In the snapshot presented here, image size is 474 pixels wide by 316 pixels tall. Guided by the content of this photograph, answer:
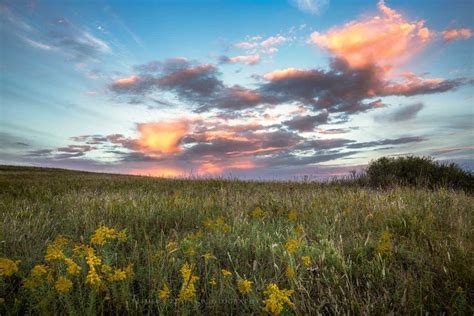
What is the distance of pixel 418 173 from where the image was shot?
17391 millimetres

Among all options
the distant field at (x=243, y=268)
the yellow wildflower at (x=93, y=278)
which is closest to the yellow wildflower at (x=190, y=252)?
the distant field at (x=243, y=268)

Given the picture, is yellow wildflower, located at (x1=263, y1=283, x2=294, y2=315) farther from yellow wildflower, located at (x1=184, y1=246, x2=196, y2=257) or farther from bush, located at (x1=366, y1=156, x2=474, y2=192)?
bush, located at (x1=366, y1=156, x2=474, y2=192)

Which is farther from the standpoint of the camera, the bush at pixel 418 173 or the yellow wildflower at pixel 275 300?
the bush at pixel 418 173

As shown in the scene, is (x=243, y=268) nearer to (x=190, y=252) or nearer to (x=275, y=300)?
(x=190, y=252)

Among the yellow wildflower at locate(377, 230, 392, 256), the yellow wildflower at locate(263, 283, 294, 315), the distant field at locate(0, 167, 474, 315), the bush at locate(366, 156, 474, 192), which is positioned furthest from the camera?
the bush at locate(366, 156, 474, 192)

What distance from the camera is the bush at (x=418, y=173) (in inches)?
653

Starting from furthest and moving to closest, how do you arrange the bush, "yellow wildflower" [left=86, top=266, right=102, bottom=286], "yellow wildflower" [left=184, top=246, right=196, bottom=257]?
the bush → "yellow wildflower" [left=184, top=246, right=196, bottom=257] → "yellow wildflower" [left=86, top=266, right=102, bottom=286]

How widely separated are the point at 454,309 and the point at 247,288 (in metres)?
1.79

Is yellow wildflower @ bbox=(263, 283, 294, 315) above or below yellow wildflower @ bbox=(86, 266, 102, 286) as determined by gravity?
below

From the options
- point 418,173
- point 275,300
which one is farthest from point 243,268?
point 418,173

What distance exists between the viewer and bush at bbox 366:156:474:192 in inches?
653

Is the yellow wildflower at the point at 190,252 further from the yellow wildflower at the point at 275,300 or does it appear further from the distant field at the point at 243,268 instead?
the yellow wildflower at the point at 275,300

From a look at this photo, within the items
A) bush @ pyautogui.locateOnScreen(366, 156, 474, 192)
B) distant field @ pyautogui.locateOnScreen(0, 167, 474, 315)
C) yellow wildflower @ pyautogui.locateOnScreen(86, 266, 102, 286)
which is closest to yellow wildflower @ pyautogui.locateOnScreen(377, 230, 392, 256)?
distant field @ pyautogui.locateOnScreen(0, 167, 474, 315)

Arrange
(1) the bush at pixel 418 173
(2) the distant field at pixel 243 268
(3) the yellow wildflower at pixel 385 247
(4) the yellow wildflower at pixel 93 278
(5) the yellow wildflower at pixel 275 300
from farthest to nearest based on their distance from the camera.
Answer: (1) the bush at pixel 418 173 < (3) the yellow wildflower at pixel 385 247 < (2) the distant field at pixel 243 268 < (4) the yellow wildflower at pixel 93 278 < (5) the yellow wildflower at pixel 275 300
